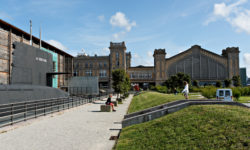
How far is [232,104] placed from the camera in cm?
869

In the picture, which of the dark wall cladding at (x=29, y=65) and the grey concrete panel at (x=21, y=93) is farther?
the dark wall cladding at (x=29, y=65)

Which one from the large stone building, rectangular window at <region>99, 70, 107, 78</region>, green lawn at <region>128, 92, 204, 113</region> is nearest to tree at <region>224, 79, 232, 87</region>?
the large stone building

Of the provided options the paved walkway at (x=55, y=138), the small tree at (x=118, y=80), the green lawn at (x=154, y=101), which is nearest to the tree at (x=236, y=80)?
the green lawn at (x=154, y=101)

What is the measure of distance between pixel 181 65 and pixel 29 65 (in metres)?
61.3

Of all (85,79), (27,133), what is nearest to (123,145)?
(27,133)

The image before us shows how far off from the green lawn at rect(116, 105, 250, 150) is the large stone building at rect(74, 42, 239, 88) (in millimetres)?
59879

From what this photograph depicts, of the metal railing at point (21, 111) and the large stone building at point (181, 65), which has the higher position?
the large stone building at point (181, 65)

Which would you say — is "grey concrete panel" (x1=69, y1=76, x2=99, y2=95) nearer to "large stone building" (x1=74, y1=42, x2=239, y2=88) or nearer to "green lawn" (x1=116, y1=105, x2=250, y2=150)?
"green lawn" (x1=116, y1=105, x2=250, y2=150)

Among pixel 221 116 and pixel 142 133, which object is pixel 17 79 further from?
pixel 221 116

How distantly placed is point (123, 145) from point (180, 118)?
263 cm

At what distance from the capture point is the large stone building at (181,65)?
67.0m

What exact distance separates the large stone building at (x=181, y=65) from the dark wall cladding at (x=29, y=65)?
52.0m

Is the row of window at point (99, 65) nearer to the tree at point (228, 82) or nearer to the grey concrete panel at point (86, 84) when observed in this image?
the grey concrete panel at point (86, 84)

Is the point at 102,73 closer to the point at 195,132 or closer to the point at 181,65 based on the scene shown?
the point at 181,65
